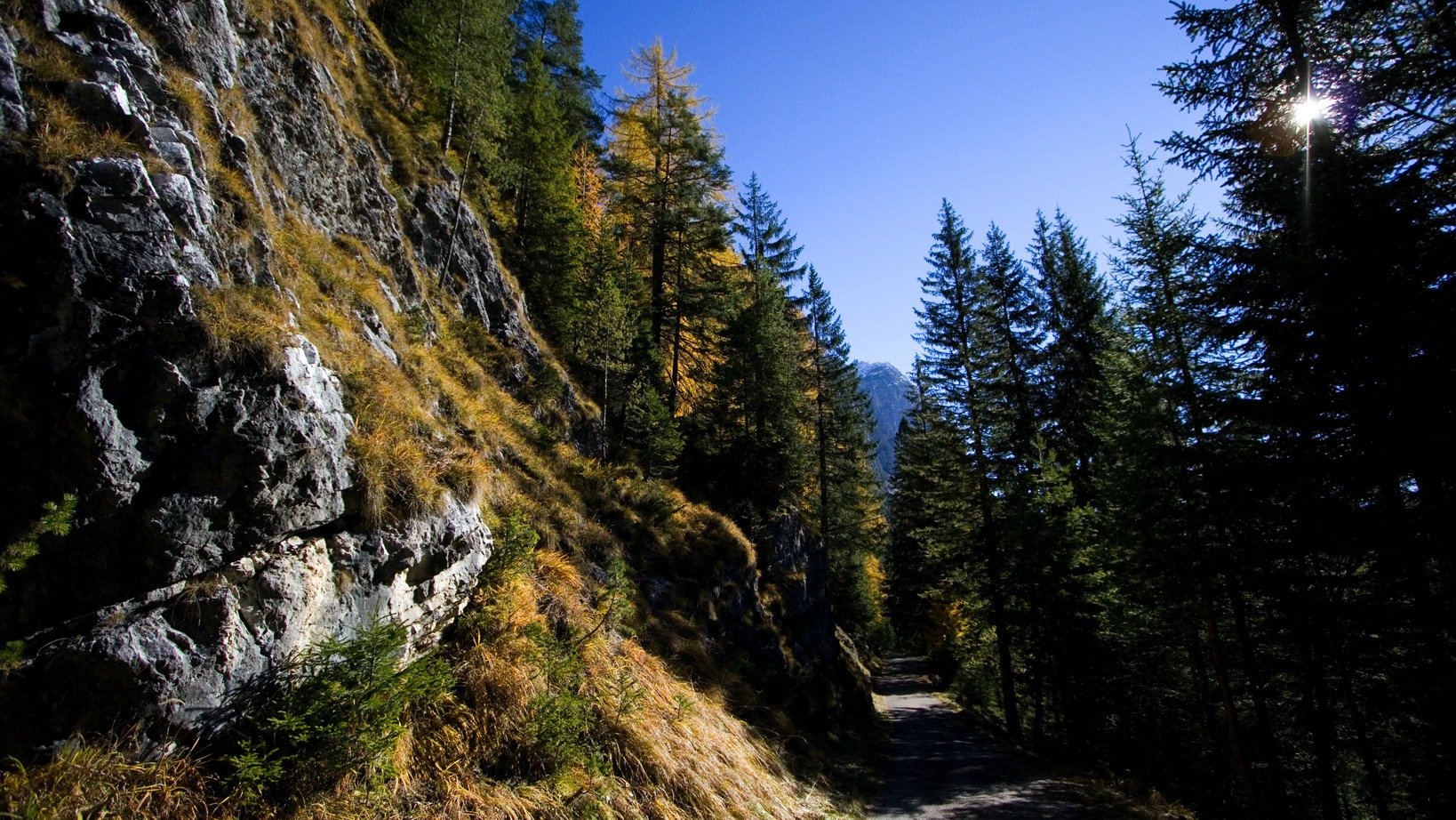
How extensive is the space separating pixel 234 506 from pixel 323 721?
1.75 meters

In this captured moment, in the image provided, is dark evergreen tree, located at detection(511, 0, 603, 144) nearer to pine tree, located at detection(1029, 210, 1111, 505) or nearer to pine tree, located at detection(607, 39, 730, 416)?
pine tree, located at detection(607, 39, 730, 416)

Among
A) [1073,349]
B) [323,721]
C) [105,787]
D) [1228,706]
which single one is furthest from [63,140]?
[1073,349]

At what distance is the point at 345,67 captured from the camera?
1344 centimetres

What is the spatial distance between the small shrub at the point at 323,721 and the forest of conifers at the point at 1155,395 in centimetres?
1084

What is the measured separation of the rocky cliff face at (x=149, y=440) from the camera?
12.3 ft

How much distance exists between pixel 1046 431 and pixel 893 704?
13272 millimetres

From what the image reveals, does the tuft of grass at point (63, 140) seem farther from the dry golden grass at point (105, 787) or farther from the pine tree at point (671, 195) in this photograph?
the pine tree at point (671, 195)

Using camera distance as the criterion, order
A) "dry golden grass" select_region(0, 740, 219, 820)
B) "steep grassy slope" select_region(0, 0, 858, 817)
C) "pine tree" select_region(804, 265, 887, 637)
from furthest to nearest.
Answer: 1. "pine tree" select_region(804, 265, 887, 637)
2. "steep grassy slope" select_region(0, 0, 858, 817)
3. "dry golden grass" select_region(0, 740, 219, 820)

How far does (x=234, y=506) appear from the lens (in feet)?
14.4

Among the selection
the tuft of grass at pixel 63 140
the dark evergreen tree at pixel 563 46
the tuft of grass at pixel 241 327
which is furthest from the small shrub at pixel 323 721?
the dark evergreen tree at pixel 563 46

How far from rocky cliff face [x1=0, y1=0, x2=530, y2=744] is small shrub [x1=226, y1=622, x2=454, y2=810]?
263 millimetres

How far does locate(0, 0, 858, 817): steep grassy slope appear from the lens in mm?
3721

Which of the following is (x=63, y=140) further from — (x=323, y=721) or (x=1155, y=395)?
(x=1155, y=395)

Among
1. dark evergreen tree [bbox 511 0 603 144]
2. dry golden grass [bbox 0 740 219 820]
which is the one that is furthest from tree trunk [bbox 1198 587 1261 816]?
dark evergreen tree [bbox 511 0 603 144]
